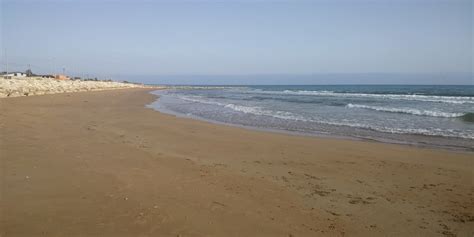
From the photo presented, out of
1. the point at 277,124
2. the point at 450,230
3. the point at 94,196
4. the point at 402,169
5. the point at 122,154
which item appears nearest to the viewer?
the point at 450,230

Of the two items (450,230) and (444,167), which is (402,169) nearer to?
(444,167)

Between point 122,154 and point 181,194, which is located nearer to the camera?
point 181,194

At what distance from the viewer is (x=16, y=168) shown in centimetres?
605

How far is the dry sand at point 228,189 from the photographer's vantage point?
407 centimetres

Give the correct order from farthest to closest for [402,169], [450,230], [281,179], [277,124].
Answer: [277,124], [402,169], [281,179], [450,230]

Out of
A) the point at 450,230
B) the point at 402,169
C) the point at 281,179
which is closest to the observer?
the point at 450,230

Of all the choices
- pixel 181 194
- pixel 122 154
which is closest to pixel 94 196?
pixel 181 194

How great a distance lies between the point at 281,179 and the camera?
603cm

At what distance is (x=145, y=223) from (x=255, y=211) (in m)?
1.33

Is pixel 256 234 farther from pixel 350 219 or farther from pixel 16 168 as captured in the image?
pixel 16 168

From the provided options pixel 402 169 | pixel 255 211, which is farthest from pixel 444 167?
pixel 255 211

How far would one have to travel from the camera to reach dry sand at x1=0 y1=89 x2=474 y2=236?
4.07m

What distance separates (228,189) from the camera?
537cm

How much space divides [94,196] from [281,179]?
2873 millimetres
